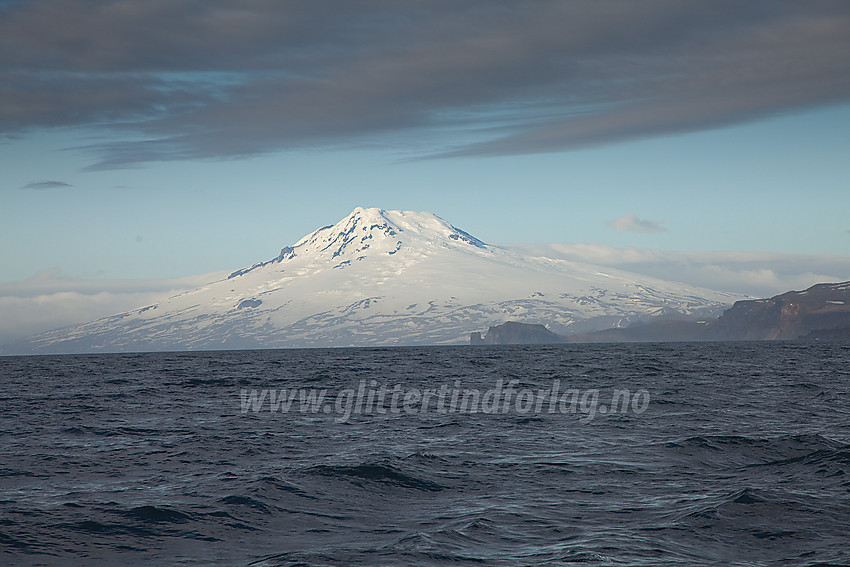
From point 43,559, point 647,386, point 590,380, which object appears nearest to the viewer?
point 43,559

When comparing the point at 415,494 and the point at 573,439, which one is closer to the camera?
the point at 415,494

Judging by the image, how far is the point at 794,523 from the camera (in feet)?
58.7

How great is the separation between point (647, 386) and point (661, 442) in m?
31.6

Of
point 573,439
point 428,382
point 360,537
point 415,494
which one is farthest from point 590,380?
point 360,537

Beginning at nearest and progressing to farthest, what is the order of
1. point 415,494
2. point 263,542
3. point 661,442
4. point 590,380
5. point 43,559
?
point 43,559 < point 263,542 < point 415,494 < point 661,442 < point 590,380

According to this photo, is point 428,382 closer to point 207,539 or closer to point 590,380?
point 590,380

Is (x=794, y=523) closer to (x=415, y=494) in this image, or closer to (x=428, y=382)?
(x=415, y=494)

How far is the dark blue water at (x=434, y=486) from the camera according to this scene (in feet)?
53.9

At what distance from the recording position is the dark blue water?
53.9 feet

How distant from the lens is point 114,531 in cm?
1834

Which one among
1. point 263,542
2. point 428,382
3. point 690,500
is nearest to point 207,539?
point 263,542

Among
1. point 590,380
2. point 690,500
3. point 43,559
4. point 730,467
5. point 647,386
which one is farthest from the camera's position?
point 590,380

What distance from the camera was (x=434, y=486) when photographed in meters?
22.9

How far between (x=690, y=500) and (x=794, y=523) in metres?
2.89
